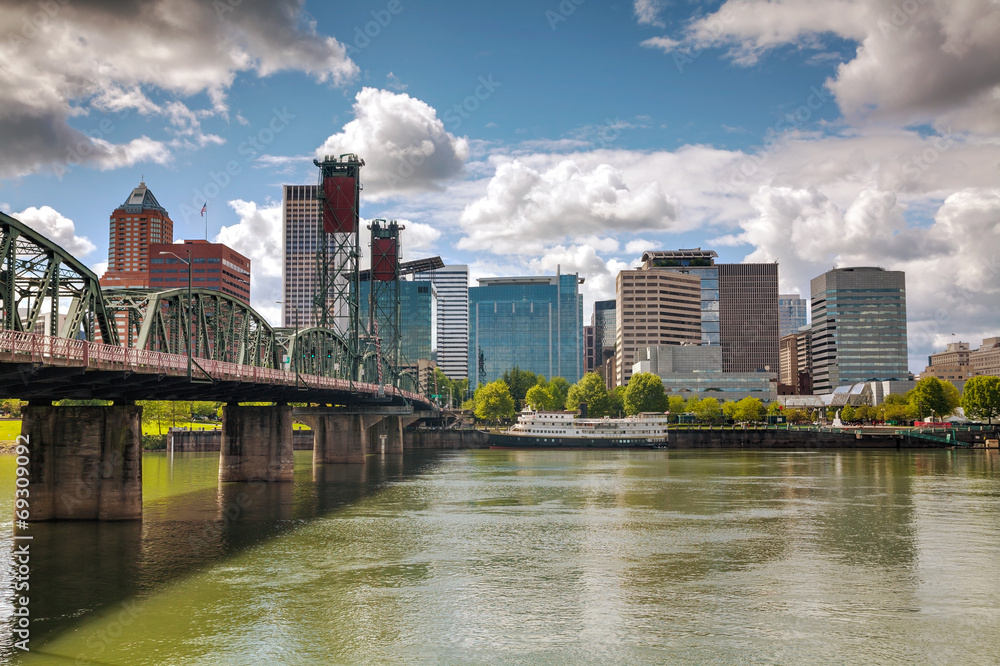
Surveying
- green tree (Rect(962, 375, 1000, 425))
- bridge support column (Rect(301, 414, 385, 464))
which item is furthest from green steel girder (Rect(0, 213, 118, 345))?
green tree (Rect(962, 375, 1000, 425))

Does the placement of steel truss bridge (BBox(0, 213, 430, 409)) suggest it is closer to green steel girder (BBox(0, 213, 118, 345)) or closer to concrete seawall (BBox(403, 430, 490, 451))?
green steel girder (BBox(0, 213, 118, 345))

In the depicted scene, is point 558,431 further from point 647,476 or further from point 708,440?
point 647,476

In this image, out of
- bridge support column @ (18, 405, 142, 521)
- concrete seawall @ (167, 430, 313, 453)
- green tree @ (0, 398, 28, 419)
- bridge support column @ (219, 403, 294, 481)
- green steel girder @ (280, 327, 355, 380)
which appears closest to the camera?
bridge support column @ (18, 405, 142, 521)

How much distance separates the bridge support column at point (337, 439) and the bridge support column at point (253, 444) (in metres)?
35.1

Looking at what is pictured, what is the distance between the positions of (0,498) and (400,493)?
35138 mm

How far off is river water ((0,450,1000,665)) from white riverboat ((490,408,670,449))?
9388 cm

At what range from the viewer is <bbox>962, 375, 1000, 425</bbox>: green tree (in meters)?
177

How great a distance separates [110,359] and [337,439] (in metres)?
79.9

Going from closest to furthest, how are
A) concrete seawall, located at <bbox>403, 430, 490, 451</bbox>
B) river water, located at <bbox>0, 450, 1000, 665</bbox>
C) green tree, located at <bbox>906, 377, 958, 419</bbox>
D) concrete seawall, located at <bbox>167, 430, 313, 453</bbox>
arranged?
1. river water, located at <bbox>0, 450, 1000, 665</bbox>
2. concrete seawall, located at <bbox>167, 430, 313, 453</bbox>
3. green tree, located at <bbox>906, 377, 958, 419</bbox>
4. concrete seawall, located at <bbox>403, 430, 490, 451</bbox>

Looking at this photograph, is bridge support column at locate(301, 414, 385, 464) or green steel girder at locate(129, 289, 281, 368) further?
bridge support column at locate(301, 414, 385, 464)

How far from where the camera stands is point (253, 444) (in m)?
88.1

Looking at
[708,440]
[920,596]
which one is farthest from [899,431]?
[920,596]

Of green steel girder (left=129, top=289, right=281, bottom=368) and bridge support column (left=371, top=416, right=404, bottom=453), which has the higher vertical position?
green steel girder (left=129, top=289, right=281, bottom=368)

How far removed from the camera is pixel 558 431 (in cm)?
17575
